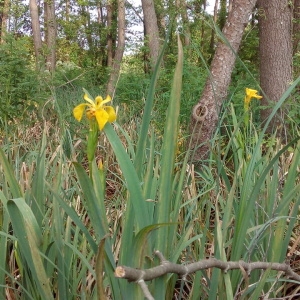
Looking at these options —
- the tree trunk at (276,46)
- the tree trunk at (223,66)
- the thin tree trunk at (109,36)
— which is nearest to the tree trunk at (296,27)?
the tree trunk at (276,46)

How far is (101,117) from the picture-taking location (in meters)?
0.84

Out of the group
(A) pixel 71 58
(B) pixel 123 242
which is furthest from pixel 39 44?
(B) pixel 123 242

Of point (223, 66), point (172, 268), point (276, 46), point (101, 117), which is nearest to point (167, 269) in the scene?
point (172, 268)

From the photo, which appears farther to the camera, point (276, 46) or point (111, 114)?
point (276, 46)

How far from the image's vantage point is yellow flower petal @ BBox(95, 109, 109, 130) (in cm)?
84

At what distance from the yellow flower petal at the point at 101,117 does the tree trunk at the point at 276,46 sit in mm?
3556

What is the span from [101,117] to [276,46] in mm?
3775

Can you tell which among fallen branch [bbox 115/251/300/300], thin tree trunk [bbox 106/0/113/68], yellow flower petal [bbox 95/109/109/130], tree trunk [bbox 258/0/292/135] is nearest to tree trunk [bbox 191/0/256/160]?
tree trunk [bbox 258/0/292/135]

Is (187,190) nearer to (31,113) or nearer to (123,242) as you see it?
(123,242)

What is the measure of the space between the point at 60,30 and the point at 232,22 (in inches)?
642

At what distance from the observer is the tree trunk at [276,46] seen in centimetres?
421

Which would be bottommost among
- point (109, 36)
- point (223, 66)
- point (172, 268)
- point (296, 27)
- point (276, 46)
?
point (172, 268)

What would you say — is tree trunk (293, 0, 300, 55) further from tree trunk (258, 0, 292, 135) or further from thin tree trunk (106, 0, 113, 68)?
thin tree trunk (106, 0, 113, 68)

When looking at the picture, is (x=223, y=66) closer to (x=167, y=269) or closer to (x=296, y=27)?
(x=167, y=269)
